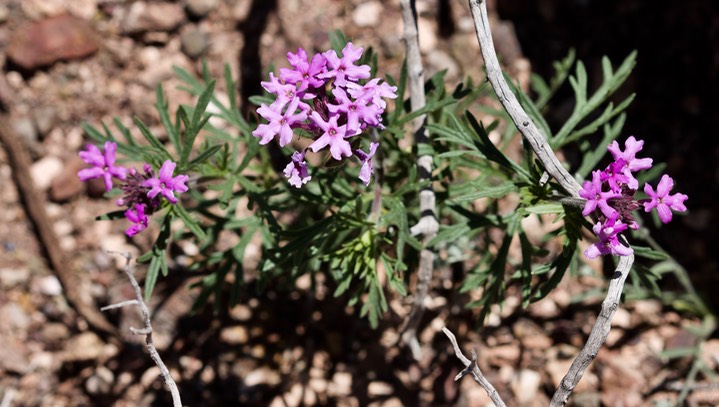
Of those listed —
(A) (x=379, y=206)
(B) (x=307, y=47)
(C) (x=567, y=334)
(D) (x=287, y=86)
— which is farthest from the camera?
(B) (x=307, y=47)

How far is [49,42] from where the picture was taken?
15.9 feet

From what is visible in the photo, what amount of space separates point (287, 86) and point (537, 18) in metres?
3.07

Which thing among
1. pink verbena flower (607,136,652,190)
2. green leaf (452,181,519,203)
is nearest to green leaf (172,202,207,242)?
green leaf (452,181,519,203)

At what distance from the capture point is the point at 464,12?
16.4 feet

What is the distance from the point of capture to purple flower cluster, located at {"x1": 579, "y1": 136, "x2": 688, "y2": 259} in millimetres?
2459

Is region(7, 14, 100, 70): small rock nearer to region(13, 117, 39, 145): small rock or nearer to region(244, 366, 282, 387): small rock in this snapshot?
region(13, 117, 39, 145): small rock

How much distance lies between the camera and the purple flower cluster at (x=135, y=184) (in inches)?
112

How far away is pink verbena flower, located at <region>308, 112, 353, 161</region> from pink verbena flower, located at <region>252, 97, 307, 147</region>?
62 millimetres

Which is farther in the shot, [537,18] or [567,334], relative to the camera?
[537,18]

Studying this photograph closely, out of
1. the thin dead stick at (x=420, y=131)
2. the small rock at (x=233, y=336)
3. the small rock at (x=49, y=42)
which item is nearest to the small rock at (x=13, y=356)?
the small rock at (x=233, y=336)

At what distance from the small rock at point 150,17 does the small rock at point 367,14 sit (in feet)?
4.16

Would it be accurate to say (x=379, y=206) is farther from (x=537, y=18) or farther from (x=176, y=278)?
(x=537, y=18)

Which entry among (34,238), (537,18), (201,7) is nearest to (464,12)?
(537,18)

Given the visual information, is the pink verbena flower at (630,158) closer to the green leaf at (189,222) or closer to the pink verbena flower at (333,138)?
the pink verbena flower at (333,138)
